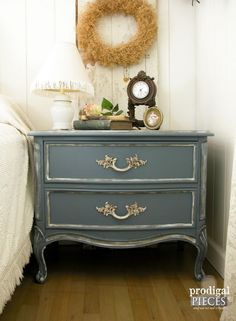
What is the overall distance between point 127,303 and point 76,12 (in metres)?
1.61

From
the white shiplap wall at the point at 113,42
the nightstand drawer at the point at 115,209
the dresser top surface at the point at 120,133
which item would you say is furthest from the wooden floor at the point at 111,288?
the white shiplap wall at the point at 113,42

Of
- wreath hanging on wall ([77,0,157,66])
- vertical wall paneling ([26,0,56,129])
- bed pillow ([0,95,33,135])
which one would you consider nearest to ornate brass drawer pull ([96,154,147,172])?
bed pillow ([0,95,33,135])

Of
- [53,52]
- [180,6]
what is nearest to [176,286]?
[53,52]

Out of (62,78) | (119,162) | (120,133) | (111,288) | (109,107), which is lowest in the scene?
(111,288)

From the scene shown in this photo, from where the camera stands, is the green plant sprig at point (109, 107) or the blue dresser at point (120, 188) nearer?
the blue dresser at point (120, 188)

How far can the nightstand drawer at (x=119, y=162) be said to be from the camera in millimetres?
1368

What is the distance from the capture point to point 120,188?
1375mm

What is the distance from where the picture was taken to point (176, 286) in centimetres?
140

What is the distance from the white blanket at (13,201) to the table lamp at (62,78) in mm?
192

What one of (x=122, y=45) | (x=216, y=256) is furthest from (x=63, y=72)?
(x=216, y=256)

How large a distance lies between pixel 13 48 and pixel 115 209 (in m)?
1.19

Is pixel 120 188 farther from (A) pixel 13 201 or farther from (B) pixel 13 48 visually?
(B) pixel 13 48

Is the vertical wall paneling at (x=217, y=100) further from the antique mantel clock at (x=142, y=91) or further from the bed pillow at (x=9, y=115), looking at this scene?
the bed pillow at (x=9, y=115)

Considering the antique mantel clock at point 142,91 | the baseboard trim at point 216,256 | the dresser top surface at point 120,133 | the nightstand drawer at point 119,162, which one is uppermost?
the antique mantel clock at point 142,91
